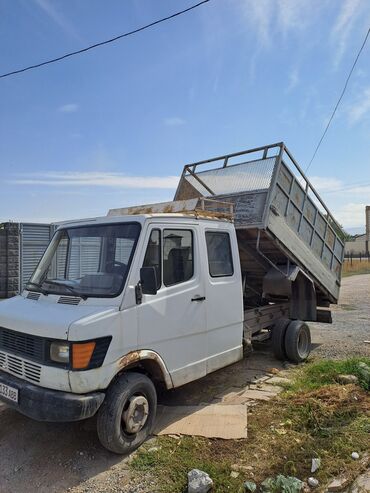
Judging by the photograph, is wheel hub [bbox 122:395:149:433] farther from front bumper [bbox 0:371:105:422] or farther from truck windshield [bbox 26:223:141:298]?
truck windshield [bbox 26:223:141:298]

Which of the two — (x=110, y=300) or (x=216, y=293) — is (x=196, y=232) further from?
(x=110, y=300)

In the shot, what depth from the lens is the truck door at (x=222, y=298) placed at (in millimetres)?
4984

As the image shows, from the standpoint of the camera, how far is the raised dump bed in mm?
6234

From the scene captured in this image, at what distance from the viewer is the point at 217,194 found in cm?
708

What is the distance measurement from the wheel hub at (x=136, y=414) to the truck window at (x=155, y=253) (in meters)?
1.11

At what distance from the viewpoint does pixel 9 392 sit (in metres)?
3.76

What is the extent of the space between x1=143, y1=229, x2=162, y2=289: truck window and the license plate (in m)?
1.63

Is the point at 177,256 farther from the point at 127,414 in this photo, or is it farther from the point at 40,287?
the point at 127,414

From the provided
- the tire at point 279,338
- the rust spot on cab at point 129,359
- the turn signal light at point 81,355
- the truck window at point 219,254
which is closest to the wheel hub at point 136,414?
the rust spot on cab at point 129,359

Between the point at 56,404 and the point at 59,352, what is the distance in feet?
1.38

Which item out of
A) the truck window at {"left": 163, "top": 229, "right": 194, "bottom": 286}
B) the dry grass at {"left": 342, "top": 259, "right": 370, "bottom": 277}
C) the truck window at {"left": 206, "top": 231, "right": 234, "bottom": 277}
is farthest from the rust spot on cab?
the dry grass at {"left": 342, "top": 259, "right": 370, "bottom": 277}

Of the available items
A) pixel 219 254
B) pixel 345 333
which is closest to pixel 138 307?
pixel 219 254

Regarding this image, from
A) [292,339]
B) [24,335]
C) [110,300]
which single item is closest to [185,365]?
[110,300]

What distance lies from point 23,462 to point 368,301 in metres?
13.4
